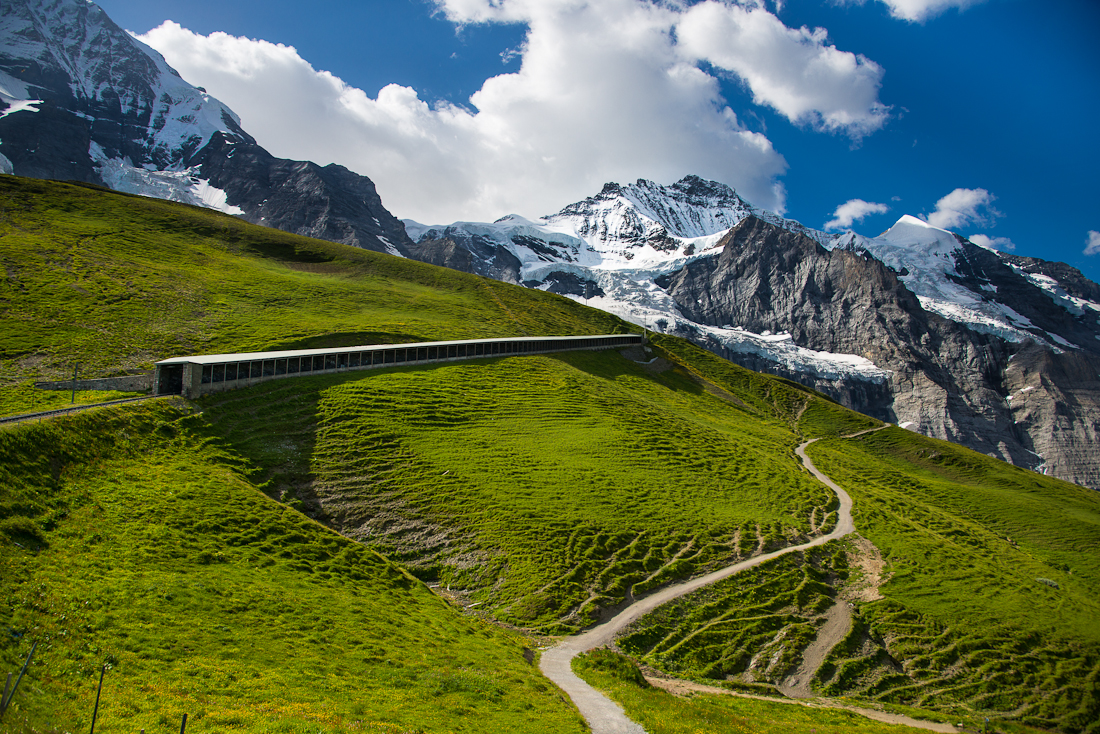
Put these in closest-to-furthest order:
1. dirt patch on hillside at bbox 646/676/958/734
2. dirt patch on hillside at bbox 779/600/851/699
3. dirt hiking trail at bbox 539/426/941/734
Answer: dirt hiking trail at bbox 539/426/941/734 → dirt patch on hillside at bbox 646/676/958/734 → dirt patch on hillside at bbox 779/600/851/699

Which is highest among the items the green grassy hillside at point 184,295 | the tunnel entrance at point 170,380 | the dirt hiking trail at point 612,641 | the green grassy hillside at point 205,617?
the green grassy hillside at point 184,295

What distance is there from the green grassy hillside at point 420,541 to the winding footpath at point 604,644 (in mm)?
939

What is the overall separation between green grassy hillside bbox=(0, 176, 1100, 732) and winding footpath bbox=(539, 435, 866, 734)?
0.94 metres

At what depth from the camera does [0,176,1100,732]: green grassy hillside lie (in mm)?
17812

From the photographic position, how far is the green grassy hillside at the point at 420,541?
17812 mm

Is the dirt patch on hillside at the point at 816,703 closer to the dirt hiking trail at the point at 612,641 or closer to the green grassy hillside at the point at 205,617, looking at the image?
the dirt hiking trail at the point at 612,641

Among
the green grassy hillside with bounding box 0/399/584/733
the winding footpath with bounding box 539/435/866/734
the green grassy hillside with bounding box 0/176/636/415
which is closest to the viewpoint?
the green grassy hillside with bounding box 0/399/584/733

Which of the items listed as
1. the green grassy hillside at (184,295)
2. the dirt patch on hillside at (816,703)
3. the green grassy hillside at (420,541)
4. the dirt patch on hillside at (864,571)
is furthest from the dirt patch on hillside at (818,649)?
the green grassy hillside at (184,295)

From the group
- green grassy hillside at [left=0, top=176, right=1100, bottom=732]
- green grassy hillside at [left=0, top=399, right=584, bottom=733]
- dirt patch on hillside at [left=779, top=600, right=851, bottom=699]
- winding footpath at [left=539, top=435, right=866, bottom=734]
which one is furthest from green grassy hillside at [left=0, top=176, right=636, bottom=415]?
dirt patch on hillside at [left=779, top=600, right=851, bottom=699]

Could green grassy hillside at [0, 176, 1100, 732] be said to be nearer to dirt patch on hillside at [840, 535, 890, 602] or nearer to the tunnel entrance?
dirt patch on hillside at [840, 535, 890, 602]

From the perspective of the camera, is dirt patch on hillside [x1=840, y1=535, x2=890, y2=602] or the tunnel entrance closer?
dirt patch on hillside [x1=840, y1=535, x2=890, y2=602]

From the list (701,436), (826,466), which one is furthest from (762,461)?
(826,466)

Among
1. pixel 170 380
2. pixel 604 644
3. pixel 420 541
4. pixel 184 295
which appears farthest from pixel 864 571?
pixel 184 295

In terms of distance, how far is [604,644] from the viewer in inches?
1078
